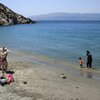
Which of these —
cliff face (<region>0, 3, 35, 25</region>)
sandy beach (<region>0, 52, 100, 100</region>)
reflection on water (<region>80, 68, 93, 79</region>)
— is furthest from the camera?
cliff face (<region>0, 3, 35, 25</region>)

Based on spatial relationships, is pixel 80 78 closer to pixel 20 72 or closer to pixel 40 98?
pixel 20 72

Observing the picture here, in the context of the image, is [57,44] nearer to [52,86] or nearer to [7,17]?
[52,86]

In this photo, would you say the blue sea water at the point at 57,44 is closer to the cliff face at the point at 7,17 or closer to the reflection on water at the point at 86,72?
the reflection on water at the point at 86,72

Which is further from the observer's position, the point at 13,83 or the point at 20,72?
the point at 20,72

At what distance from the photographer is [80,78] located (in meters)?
23.4

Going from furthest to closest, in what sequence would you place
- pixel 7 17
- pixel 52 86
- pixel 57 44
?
pixel 7 17
pixel 57 44
pixel 52 86

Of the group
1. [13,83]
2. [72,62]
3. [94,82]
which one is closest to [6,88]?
[13,83]

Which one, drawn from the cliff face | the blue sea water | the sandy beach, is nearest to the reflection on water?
the sandy beach

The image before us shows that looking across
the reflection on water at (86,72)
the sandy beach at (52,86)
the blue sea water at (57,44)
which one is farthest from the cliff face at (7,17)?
the sandy beach at (52,86)

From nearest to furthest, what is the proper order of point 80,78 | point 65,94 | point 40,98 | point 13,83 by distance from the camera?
point 40,98
point 65,94
point 13,83
point 80,78

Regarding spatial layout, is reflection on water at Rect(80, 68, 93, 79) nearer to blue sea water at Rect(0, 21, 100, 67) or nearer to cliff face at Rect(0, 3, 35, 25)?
blue sea water at Rect(0, 21, 100, 67)

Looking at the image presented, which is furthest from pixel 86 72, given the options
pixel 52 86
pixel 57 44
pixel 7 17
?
pixel 7 17

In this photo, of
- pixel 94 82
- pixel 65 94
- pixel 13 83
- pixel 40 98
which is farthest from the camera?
pixel 94 82

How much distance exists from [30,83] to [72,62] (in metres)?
13.2
